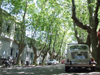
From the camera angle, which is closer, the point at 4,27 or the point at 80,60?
the point at 80,60

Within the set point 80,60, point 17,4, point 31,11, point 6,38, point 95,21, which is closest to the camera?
point 80,60

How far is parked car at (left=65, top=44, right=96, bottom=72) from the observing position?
34.2 ft

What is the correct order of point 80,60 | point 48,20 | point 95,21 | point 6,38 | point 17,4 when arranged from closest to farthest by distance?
point 80,60 → point 95,21 → point 17,4 → point 6,38 → point 48,20

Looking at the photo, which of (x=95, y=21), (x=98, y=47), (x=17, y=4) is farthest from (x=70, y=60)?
(x=17, y=4)

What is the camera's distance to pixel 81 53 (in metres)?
10.9

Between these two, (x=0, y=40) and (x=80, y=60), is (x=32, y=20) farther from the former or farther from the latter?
(x=80, y=60)

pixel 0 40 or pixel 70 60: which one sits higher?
pixel 0 40

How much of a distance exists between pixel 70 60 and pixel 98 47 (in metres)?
3.79

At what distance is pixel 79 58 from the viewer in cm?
1071

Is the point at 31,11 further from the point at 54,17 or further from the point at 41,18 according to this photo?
the point at 54,17

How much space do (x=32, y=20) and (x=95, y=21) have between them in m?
15.9

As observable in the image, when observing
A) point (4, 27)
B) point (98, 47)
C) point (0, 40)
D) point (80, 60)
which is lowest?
point (80, 60)

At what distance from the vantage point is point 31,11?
2519 cm

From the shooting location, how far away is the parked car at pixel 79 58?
34.2ft
